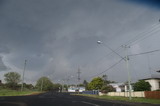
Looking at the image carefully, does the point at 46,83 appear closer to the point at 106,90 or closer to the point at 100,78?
the point at 100,78

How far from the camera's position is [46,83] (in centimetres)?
15212

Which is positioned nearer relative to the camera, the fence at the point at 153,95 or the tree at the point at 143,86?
the fence at the point at 153,95

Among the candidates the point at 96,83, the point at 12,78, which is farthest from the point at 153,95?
the point at 12,78

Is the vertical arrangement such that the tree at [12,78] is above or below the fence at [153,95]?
above

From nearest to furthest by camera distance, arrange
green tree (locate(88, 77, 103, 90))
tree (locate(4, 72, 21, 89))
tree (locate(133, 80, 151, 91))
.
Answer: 1. tree (locate(133, 80, 151, 91))
2. green tree (locate(88, 77, 103, 90))
3. tree (locate(4, 72, 21, 89))

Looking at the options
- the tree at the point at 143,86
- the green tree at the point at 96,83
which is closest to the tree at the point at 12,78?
the green tree at the point at 96,83

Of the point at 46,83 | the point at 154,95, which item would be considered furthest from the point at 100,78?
the point at 154,95

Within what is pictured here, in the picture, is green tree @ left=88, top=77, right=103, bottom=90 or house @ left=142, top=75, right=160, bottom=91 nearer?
house @ left=142, top=75, right=160, bottom=91

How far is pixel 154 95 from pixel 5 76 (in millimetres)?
124019

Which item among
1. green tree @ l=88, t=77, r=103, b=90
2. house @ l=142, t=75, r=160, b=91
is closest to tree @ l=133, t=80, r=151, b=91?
house @ l=142, t=75, r=160, b=91

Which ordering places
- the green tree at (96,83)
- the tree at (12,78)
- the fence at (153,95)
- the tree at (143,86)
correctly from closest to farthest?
1. the fence at (153,95)
2. the tree at (143,86)
3. the green tree at (96,83)
4. the tree at (12,78)

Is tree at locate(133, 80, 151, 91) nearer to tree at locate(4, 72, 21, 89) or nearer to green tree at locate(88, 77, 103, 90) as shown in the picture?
green tree at locate(88, 77, 103, 90)

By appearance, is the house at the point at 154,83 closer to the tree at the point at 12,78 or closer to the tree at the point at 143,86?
the tree at the point at 143,86

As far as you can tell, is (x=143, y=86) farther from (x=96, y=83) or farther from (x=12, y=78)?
(x=12, y=78)
